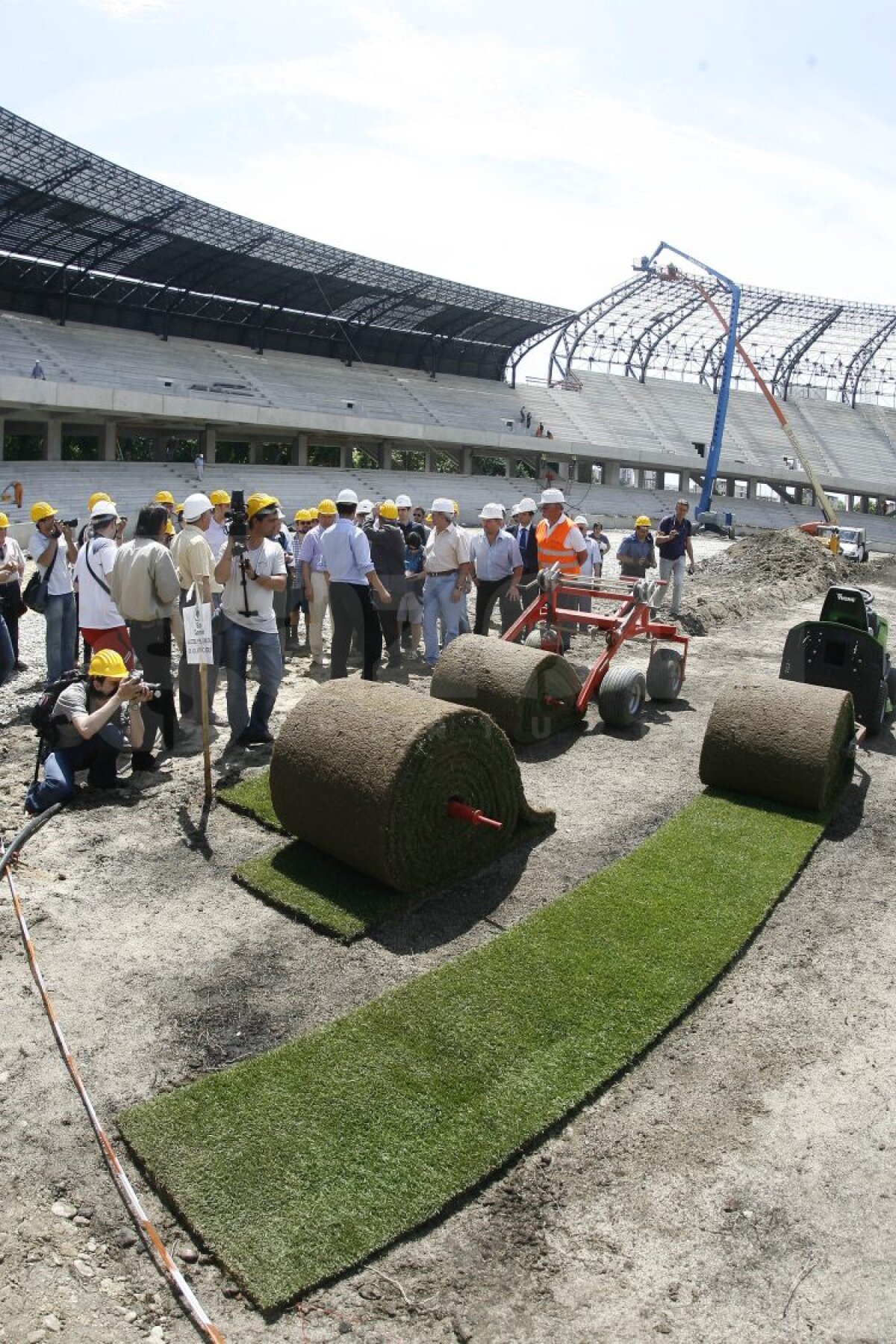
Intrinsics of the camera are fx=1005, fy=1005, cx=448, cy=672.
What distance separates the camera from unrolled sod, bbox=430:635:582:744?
26.7 ft

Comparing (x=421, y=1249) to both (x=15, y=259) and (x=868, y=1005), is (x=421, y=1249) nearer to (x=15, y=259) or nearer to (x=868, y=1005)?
(x=868, y=1005)

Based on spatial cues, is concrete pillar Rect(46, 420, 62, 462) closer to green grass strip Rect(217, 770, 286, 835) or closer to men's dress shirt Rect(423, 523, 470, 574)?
men's dress shirt Rect(423, 523, 470, 574)

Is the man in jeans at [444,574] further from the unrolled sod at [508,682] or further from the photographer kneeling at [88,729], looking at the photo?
the photographer kneeling at [88,729]

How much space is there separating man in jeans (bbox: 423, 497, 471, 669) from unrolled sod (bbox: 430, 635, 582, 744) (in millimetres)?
1517

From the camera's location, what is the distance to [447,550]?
10.1 m

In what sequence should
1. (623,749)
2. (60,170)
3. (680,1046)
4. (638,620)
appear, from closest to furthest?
1. (680,1046)
2. (623,749)
3. (638,620)
4. (60,170)

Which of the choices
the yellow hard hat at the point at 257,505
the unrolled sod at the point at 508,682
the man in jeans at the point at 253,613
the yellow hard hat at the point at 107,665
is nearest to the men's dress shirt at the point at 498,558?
the unrolled sod at the point at 508,682

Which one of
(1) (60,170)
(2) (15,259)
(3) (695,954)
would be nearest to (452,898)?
(3) (695,954)

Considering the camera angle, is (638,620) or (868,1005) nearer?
(868,1005)

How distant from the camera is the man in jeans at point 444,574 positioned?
10.0 metres

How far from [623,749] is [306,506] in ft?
97.6

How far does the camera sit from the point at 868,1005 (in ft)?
16.0

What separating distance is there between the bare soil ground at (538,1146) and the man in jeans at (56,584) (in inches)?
111

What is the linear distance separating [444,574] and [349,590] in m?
1.70
